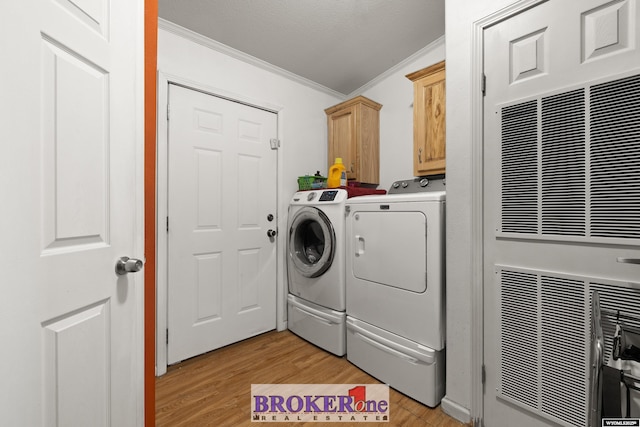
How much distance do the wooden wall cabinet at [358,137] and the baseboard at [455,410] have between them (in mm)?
1797

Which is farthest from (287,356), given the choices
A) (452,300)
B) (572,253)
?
(572,253)

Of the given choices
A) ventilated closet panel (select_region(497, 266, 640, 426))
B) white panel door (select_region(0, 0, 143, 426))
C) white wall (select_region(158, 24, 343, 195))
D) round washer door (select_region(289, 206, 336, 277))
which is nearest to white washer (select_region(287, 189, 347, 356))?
round washer door (select_region(289, 206, 336, 277))

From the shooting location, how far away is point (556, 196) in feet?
3.67

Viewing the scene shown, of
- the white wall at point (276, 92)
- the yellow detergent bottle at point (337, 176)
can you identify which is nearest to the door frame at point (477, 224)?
the yellow detergent bottle at point (337, 176)

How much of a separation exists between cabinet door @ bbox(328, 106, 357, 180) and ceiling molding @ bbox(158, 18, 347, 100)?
0.38 metres

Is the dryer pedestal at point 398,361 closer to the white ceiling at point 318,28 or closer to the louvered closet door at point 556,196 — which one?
the louvered closet door at point 556,196

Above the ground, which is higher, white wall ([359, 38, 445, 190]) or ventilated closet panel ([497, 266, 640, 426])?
white wall ([359, 38, 445, 190])

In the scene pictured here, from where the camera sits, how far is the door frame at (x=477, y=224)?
1319 millimetres

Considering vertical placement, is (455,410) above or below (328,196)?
below

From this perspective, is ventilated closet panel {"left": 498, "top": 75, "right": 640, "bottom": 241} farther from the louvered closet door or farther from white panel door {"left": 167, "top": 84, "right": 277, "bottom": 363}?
white panel door {"left": 167, "top": 84, "right": 277, "bottom": 363}

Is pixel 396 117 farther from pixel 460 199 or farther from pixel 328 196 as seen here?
pixel 460 199

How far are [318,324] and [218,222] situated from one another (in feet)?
3.88

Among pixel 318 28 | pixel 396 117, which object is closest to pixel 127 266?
pixel 318 28

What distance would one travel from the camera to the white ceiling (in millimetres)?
1754
